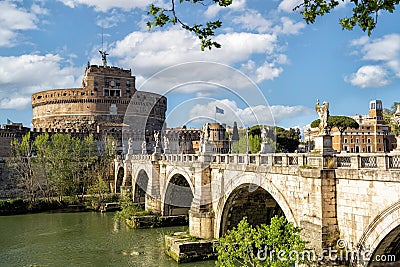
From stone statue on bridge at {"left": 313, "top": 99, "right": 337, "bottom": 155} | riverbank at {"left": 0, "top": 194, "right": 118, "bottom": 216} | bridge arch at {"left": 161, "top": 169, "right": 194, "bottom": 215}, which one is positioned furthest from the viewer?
riverbank at {"left": 0, "top": 194, "right": 118, "bottom": 216}

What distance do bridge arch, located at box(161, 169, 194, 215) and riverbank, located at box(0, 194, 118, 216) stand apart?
39.8 ft

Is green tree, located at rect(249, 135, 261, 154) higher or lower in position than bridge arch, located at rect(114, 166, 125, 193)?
higher

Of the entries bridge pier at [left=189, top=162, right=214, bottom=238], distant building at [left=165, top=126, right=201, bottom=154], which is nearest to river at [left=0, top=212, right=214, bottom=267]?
bridge pier at [left=189, top=162, right=214, bottom=238]

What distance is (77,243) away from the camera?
1143 inches

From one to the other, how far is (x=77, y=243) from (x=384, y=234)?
23265 millimetres

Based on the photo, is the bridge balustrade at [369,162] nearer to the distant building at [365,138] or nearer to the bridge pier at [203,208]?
the bridge pier at [203,208]

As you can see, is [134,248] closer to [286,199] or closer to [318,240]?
[286,199]

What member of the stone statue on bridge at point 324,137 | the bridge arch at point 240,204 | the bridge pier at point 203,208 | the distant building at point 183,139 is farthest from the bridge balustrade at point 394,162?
the distant building at point 183,139

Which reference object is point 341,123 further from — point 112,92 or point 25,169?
point 25,169

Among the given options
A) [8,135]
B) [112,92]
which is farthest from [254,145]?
[8,135]

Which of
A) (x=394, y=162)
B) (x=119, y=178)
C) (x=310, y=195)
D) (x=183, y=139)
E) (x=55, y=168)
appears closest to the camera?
(x=394, y=162)

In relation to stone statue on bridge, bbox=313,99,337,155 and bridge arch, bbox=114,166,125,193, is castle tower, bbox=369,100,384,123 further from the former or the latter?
stone statue on bridge, bbox=313,99,337,155

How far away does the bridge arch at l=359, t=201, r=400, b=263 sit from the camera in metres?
10.8

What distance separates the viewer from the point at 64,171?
1914 inches
